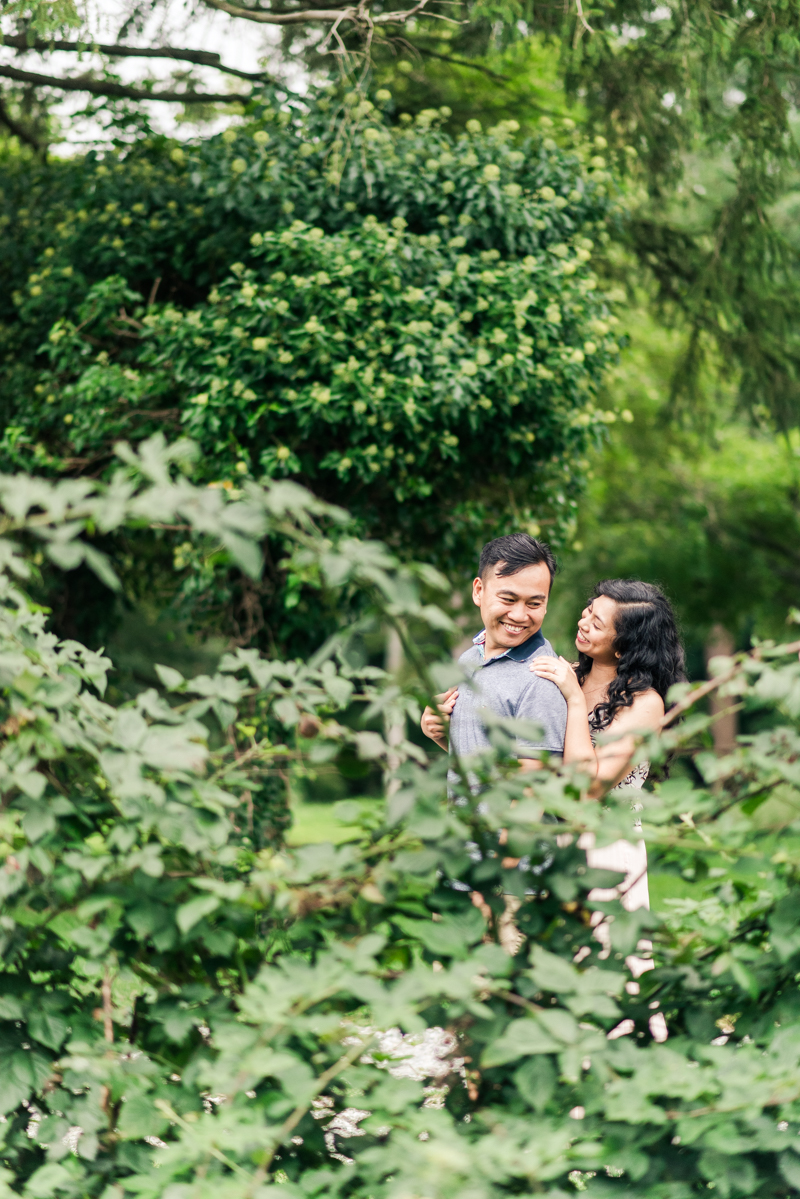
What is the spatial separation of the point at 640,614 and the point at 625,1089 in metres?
1.81

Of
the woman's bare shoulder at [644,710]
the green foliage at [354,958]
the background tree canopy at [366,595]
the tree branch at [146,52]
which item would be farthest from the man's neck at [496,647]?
the tree branch at [146,52]

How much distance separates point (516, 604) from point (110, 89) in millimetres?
5319

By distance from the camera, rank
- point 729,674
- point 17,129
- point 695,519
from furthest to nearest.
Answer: point 695,519 < point 17,129 < point 729,674

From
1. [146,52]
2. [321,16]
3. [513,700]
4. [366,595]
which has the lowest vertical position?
[366,595]

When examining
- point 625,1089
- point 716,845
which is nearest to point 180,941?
point 625,1089

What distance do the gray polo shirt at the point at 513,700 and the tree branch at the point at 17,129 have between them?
6384 mm

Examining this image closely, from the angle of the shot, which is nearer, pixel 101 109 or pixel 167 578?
pixel 101 109

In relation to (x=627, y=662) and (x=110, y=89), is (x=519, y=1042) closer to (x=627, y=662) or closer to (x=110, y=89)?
(x=627, y=662)

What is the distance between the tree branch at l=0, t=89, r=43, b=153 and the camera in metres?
7.39

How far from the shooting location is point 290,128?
5945 millimetres

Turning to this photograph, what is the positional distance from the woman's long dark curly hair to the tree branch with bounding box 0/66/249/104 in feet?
16.2

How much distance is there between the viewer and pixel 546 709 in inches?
115

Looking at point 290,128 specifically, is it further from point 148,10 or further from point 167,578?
point 167,578

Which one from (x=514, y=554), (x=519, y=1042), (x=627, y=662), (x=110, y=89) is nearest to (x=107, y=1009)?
(x=519, y=1042)
